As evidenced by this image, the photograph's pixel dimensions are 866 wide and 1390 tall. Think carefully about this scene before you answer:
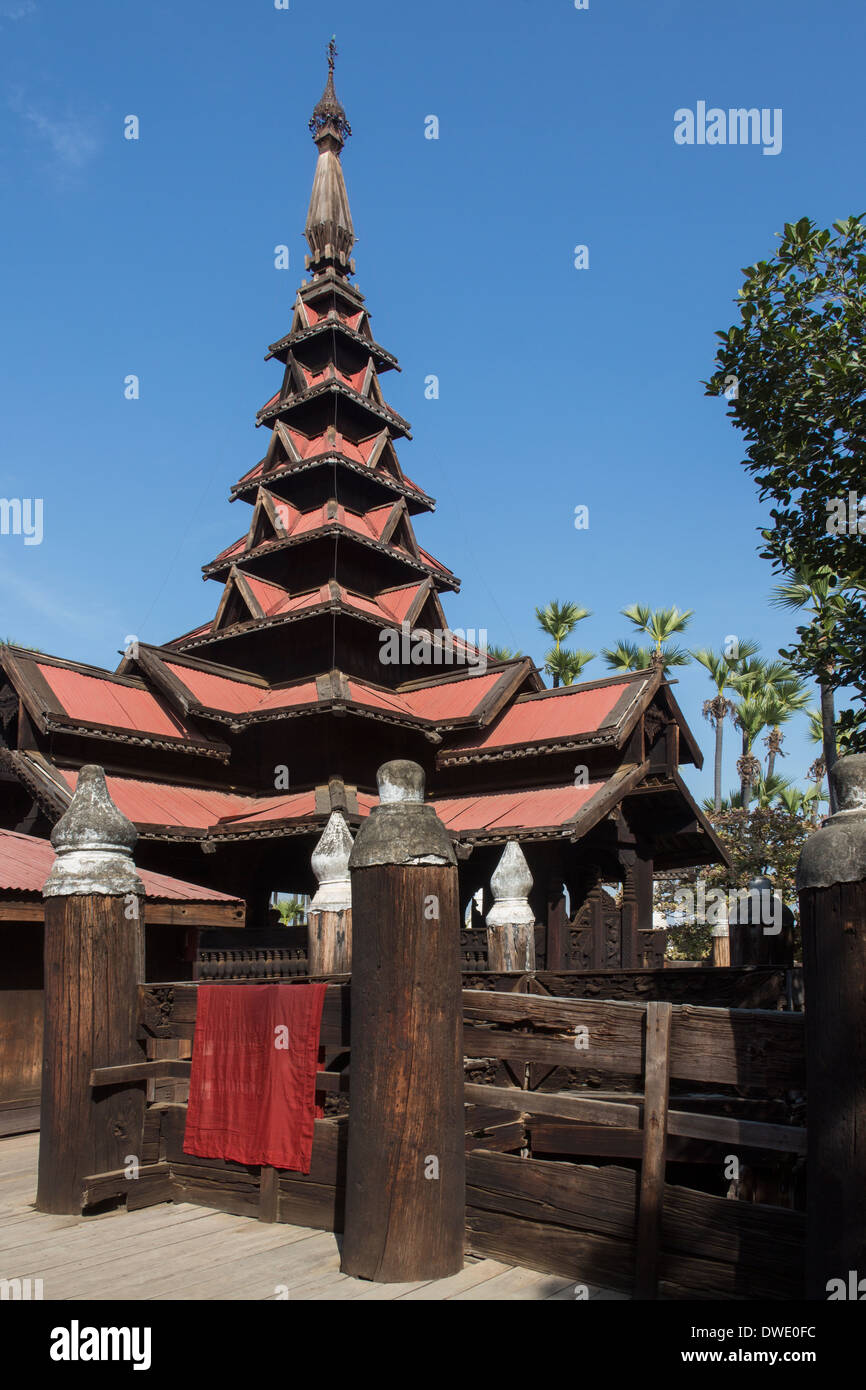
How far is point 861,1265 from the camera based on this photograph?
3.77 m

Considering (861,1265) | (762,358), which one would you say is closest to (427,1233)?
(861,1265)

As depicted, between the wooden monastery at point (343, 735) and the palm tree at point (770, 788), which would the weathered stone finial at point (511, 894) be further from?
the palm tree at point (770, 788)

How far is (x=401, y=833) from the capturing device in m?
5.53

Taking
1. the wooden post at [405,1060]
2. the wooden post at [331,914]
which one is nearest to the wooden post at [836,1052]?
the wooden post at [405,1060]

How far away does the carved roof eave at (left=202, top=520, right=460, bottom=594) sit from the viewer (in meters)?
22.9

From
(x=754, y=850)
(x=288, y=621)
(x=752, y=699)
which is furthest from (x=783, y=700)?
(x=288, y=621)

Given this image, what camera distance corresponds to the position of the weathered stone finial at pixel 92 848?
7293 mm

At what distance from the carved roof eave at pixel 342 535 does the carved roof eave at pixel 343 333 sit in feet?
20.2

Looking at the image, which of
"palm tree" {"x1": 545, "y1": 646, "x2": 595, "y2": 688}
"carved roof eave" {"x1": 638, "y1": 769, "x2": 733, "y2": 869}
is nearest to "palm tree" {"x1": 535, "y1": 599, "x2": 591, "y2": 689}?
"palm tree" {"x1": 545, "y1": 646, "x2": 595, "y2": 688}

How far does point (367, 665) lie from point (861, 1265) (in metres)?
19.3

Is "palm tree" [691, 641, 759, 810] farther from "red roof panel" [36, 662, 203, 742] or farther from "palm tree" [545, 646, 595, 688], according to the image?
"red roof panel" [36, 662, 203, 742]

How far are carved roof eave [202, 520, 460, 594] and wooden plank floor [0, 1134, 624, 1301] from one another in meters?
17.3

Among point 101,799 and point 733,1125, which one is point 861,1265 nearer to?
point 733,1125
